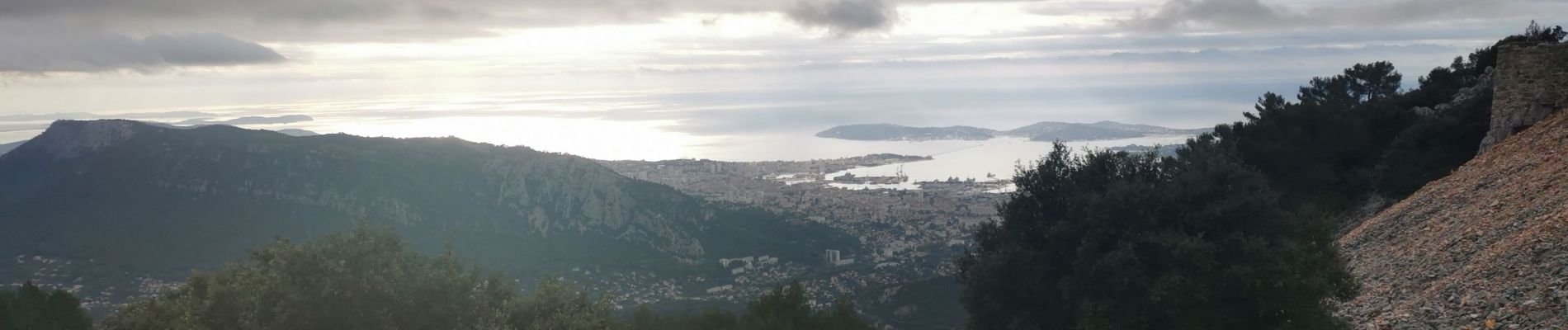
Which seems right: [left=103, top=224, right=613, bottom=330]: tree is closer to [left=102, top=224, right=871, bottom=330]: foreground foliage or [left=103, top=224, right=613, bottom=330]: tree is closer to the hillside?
[left=102, top=224, right=871, bottom=330]: foreground foliage

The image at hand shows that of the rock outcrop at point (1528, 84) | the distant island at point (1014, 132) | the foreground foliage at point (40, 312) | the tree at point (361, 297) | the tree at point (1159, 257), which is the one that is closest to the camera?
the tree at point (361, 297)

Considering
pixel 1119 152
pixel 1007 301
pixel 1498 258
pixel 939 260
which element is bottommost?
pixel 939 260

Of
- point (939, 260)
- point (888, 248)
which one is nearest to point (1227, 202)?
point (939, 260)

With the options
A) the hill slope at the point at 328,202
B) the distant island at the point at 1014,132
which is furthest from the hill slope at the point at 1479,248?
the distant island at the point at 1014,132

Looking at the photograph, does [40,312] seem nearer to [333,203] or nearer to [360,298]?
[360,298]

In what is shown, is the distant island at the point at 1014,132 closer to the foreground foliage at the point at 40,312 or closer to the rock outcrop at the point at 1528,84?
the rock outcrop at the point at 1528,84

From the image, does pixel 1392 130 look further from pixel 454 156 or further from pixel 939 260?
pixel 454 156
